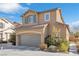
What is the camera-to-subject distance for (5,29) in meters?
15.6

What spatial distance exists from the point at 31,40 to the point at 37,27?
3.23 ft

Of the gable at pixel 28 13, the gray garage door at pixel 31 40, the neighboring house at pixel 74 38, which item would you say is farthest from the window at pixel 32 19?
the neighboring house at pixel 74 38

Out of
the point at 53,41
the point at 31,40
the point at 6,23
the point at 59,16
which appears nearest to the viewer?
the point at 59,16

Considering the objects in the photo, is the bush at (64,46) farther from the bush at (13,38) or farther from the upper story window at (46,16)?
the bush at (13,38)

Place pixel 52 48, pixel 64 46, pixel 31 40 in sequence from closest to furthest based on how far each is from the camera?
pixel 64 46 → pixel 52 48 → pixel 31 40

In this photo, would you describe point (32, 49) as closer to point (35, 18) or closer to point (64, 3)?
point (35, 18)

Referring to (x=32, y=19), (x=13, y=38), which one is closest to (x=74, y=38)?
(x=32, y=19)

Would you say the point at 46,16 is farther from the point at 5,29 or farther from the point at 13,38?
the point at 5,29

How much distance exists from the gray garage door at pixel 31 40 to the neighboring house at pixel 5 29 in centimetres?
104

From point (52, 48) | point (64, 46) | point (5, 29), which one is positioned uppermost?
point (5, 29)

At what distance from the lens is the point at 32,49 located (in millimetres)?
15164

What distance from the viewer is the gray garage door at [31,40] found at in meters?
15.5

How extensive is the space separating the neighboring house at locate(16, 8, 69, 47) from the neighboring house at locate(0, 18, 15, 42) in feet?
1.59

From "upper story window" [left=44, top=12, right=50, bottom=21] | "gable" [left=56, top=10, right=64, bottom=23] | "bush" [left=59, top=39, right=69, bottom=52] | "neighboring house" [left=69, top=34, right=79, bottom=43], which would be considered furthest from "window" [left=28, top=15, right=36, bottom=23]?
"neighboring house" [left=69, top=34, right=79, bottom=43]
